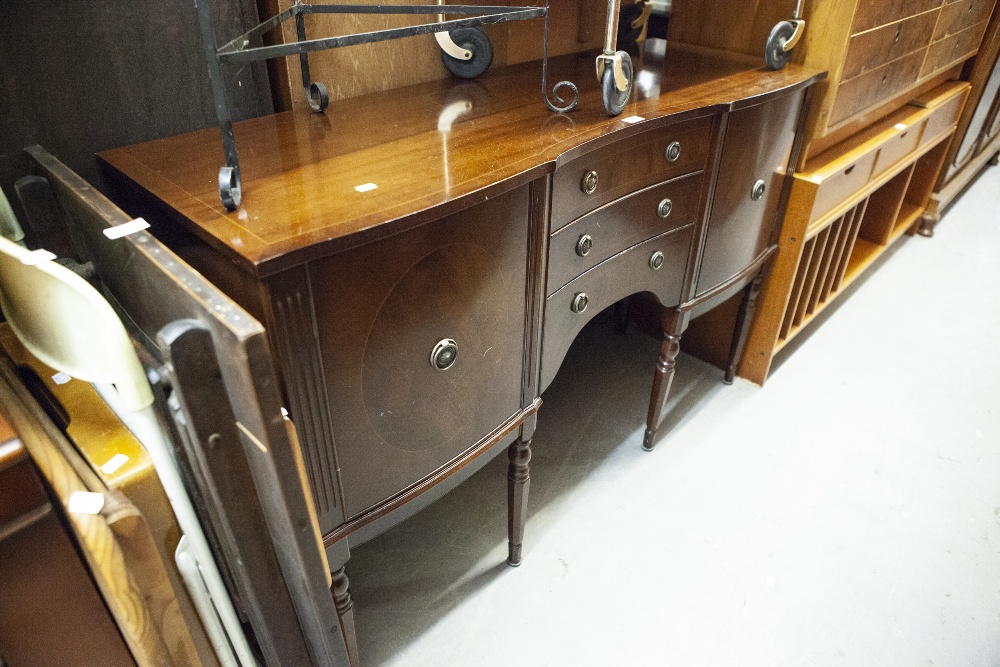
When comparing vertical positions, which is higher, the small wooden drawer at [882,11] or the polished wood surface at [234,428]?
the small wooden drawer at [882,11]

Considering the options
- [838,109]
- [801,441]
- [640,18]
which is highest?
[640,18]

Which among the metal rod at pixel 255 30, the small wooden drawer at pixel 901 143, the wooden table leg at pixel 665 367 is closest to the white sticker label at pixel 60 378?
the metal rod at pixel 255 30

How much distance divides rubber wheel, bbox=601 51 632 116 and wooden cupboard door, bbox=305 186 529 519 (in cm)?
29

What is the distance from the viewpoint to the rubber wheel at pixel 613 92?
1.09m

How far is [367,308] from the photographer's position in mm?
792

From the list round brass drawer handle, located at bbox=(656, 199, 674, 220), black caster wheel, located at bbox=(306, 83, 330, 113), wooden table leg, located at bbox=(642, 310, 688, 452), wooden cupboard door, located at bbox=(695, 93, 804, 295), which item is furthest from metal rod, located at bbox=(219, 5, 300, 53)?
wooden table leg, located at bbox=(642, 310, 688, 452)

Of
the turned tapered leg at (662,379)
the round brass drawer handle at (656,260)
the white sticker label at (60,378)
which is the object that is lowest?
the turned tapered leg at (662,379)

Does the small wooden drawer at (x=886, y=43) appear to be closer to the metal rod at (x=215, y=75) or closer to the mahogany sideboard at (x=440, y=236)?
the mahogany sideboard at (x=440, y=236)

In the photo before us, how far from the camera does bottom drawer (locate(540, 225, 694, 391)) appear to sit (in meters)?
1.15

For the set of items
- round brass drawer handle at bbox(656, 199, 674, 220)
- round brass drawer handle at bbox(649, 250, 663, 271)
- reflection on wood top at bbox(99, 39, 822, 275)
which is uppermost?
reflection on wood top at bbox(99, 39, 822, 275)

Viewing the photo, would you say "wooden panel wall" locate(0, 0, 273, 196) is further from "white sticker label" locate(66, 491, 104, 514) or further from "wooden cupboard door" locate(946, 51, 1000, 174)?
"wooden cupboard door" locate(946, 51, 1000, 174)

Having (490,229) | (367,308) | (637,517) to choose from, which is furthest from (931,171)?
(367,308)

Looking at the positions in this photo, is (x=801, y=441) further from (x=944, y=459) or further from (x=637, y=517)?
(x=637, y=517)

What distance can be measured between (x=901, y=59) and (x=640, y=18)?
745 mm
